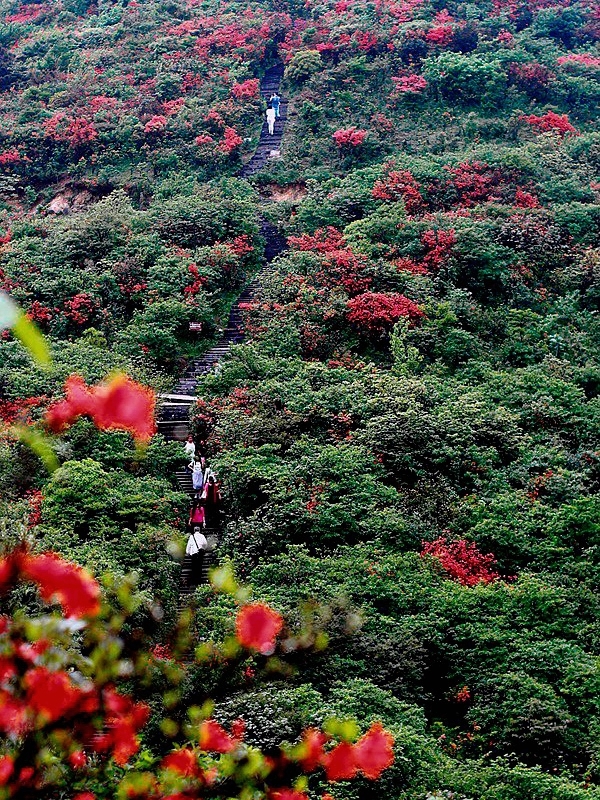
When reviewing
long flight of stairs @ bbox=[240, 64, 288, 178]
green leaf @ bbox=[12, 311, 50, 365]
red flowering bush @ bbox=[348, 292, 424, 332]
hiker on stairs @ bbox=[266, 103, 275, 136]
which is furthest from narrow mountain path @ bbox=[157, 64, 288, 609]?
green leaf @ bbox=[12, 311, 50, 365]

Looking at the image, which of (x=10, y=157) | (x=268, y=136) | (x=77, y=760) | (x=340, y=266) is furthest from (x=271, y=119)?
(x=77, y=760)

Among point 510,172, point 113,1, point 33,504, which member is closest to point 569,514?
point 33,504

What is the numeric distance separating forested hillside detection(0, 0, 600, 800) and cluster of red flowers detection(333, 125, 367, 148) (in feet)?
0.46

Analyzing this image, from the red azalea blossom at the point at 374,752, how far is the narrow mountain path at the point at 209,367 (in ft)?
11.0

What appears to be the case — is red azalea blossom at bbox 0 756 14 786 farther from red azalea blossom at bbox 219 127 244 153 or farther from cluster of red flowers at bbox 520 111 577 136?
cluster of red flowers at bbox 520 111 577 136

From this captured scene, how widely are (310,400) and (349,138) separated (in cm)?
967

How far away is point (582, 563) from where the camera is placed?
10.6 meters

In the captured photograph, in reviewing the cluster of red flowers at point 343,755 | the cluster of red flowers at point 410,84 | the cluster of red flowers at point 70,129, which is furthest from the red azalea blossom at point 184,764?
the cluster of red flowers at point 410,84

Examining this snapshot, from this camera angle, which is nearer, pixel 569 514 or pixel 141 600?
pixel 141 600

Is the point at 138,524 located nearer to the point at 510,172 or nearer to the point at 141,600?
the point at 141,600

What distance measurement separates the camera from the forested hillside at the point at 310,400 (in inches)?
292

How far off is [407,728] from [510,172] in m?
13.4

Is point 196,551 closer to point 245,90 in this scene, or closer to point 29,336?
Result: point 29,336

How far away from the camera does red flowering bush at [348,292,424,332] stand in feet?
49.8
